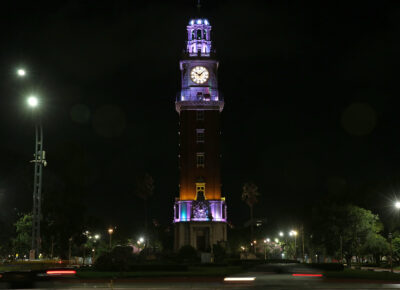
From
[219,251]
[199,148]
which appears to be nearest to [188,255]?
[219,251]

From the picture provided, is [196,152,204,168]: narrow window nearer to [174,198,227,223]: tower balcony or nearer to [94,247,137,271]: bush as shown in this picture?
[174,198,227,223]: tower balcony

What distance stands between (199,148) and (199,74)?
510 inches

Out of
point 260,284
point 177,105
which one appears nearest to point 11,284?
point 260,284

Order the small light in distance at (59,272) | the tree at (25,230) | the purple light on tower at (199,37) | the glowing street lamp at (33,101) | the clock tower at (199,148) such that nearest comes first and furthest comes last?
the small light in distance at (59,272) < the glowing street lamp at (33,101) < the tree at (25,230) < the clock tower at (199,148) < the purple light on tower at (199,37)

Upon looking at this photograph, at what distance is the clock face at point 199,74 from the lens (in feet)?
313

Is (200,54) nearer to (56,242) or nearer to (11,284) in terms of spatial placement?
(56,242)

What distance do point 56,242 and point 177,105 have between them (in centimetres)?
3563

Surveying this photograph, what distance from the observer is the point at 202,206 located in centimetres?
8894

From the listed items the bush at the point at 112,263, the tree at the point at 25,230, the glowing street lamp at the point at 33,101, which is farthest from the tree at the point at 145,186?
the glowing street lamp at the point at 33,101

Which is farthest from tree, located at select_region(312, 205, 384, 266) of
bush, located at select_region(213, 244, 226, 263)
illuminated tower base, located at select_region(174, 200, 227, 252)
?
illuminated tower base, located at select_region(174, 200, 227, 252)

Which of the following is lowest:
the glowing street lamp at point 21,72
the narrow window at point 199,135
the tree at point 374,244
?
the tree at point 374,244

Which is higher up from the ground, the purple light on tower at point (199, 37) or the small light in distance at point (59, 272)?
the purple light on tower at point (199, 37)

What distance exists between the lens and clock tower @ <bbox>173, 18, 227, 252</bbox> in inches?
3497

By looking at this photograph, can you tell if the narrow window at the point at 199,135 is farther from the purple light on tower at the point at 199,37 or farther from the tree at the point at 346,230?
the tree at the point at 346,230
